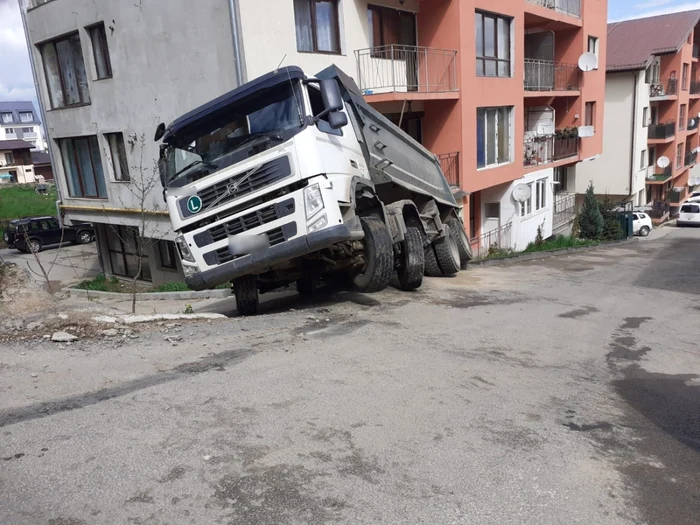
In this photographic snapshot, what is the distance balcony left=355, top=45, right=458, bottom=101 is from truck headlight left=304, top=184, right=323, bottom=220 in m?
9.59

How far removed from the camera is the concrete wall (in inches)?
1378

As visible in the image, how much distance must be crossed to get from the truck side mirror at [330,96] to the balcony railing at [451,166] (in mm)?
11880

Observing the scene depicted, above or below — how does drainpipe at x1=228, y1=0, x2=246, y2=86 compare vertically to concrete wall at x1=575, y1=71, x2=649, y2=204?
above

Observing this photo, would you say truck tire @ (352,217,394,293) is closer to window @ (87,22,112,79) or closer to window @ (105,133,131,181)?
window @ (105,133,131,181)

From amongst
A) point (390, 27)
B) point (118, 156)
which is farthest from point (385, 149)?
point (118, 156)

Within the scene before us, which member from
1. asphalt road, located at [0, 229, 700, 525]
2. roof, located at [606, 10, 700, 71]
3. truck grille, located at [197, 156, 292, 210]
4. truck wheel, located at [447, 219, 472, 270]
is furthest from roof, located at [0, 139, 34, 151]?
truck grille, located at [197, 156, 292, 210]

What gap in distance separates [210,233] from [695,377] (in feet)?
20.7

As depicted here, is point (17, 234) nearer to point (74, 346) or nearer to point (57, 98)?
point (57, 98)

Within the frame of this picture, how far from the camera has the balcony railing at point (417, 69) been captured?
666 inches

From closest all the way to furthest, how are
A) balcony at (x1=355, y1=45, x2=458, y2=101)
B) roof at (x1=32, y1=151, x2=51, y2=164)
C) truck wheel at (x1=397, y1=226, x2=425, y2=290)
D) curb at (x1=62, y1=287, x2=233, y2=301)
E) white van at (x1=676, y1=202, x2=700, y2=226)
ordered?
truck wheel at (x1=397, y1=226, x2=425, y2=290) < curb at (x1=62, y1=287, x2=233, y2=301) < balcony at (x1=355, y1=45, x2=458, y2=101) < white van at (x1=676, y1=202, x2=700, y2=226) < roof at (x1=32, y1=151, x2=51, y2=164)

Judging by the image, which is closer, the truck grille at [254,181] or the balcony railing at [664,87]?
the truck grille at [254,181]

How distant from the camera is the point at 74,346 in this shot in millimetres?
6922

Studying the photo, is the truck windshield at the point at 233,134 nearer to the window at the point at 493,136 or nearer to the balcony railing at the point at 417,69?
the balcony railing at the point at 417,69

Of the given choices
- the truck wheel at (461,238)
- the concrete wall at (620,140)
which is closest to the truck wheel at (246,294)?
the truck wheel at (461,238)
